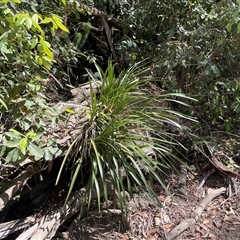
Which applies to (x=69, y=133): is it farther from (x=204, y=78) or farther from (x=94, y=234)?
(x=204, y=78)

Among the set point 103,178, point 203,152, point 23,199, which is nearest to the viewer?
point 103,178

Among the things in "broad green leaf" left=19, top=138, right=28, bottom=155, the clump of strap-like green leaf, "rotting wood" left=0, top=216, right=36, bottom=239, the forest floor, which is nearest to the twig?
the forest floor

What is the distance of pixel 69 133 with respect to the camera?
2418mm

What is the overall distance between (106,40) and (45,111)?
5.80 ft

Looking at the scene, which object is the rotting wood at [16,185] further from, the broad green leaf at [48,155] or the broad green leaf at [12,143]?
the broad green leaf at [12,143]

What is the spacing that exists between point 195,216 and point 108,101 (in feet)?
3.66

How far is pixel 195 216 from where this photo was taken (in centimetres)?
Result: 270

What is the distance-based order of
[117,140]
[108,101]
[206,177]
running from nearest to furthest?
[117,140] → [108,101] → [206,177]

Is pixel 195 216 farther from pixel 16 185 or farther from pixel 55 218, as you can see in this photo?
pixel 16 185

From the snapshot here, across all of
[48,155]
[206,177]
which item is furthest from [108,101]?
[206,177]

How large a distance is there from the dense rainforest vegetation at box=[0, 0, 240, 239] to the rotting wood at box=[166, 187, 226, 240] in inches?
9.2

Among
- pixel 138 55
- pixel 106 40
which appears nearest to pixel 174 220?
pixel 138 55

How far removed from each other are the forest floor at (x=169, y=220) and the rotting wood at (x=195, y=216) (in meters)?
0.02

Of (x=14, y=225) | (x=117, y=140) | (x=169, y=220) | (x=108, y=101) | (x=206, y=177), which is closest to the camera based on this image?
(x=14, y=225)
